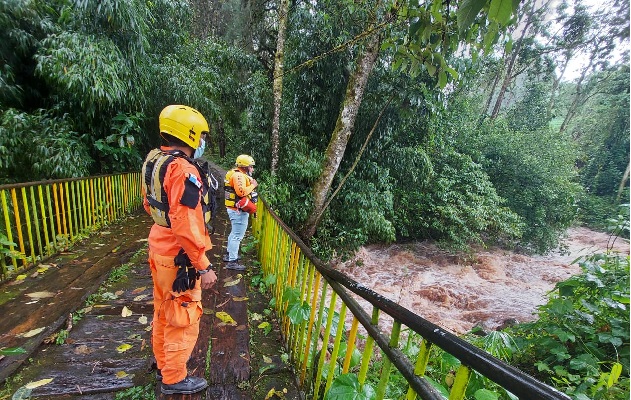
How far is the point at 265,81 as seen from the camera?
799cm

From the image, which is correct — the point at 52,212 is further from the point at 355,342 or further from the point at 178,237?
the point at 355,342

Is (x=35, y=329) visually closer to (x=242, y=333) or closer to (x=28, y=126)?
(x=242, y=333)

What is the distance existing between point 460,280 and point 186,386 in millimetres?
9480

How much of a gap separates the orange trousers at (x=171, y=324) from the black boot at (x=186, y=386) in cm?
3

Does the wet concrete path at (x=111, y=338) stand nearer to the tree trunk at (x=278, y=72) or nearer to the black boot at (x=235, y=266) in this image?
the black boot at (x=235, y=266)

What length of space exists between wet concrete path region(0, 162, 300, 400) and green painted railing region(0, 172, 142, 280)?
31 centimetres

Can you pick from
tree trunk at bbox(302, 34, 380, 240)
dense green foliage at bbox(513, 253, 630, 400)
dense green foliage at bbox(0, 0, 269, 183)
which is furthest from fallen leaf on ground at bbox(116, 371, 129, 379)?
tree trunk at bbox(302, 34, 380, 240)

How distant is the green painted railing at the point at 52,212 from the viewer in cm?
341

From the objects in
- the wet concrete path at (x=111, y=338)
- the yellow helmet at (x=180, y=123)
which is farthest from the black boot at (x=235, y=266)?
the yellow helmet at (x=180, y=123)

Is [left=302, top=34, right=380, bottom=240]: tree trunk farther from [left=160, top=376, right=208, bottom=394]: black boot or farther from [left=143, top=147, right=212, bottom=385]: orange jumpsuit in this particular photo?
[left=160, top=376, right=208, bottom=394]: black boot

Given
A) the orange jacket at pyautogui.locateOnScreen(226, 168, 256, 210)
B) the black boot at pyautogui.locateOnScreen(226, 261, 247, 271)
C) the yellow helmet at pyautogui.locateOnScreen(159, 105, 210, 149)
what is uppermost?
the yellow helmet at pyautogui.locateOnScreen(159, 105, 210, 149)

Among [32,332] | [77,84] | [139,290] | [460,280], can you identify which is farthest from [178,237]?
[460,280]

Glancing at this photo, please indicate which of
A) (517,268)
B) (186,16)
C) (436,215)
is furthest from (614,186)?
(186,16)

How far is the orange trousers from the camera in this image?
1.87 meters
